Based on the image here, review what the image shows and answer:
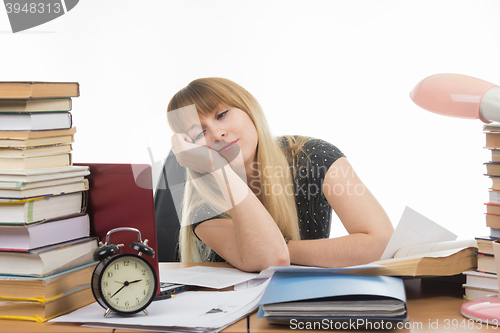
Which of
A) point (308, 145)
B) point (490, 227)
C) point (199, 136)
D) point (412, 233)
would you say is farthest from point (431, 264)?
point (308, 145)

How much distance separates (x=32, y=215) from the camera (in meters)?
0.71

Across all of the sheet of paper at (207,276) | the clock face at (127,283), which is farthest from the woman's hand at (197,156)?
the clock face at (127,283)

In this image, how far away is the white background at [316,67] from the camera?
2721 millimetres

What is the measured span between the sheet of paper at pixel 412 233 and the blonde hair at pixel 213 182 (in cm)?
65

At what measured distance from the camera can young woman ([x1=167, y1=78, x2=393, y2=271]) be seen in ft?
3.92

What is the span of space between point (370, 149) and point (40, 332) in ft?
8.02

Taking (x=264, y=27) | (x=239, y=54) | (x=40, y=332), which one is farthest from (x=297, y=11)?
(x=40, y=332)

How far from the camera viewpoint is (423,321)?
25.3 inches

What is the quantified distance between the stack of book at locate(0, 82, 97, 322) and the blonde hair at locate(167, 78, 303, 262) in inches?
27.2

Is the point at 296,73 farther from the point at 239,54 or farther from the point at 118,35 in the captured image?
the point at 118,35

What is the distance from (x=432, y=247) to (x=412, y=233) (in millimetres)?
65

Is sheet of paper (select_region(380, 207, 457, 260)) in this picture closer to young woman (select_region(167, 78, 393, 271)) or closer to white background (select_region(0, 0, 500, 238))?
young woman (select_region(167, 78, 393, 271))

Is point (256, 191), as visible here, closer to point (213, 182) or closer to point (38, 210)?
point (213, 182)

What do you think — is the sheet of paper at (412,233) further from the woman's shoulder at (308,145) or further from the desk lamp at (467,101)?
the woman's shoulder at (308,145)
